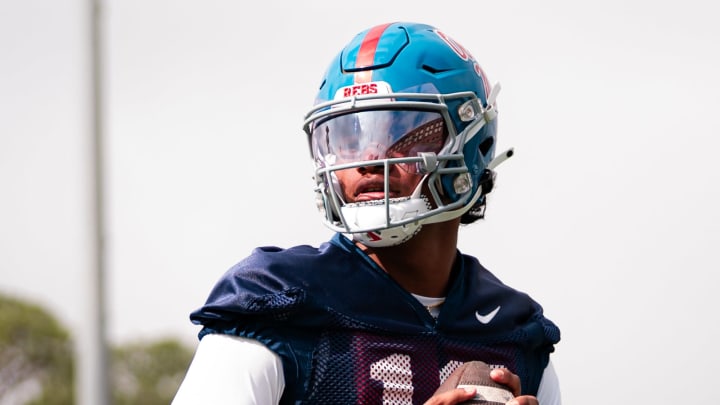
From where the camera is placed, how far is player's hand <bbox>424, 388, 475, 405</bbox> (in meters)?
2.65

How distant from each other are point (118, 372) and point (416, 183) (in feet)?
71.3

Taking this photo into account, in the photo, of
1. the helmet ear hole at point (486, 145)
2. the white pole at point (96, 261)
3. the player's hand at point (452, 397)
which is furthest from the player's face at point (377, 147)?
the white pole at point (96, 261)

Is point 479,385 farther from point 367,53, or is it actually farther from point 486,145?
point 367,53

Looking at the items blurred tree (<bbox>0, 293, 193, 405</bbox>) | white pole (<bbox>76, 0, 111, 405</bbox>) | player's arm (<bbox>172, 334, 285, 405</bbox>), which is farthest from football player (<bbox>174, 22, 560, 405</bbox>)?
blurred tree (<bbox>0, 293, 193, 405</bbox>)

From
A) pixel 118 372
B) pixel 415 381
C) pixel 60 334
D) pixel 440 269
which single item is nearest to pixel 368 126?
pixel 440 269

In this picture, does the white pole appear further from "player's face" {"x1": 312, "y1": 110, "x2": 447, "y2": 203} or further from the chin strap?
"player's face" {"x1": 312, "y1": 110, "x2": 447, "y2": 203}

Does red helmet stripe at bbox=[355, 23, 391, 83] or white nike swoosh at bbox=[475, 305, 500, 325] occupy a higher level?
red helmet stripe at bbox=[355, 23, 391, 83]

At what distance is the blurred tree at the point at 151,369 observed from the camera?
23.3 m

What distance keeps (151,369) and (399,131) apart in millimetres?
21373

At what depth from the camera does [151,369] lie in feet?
77.3

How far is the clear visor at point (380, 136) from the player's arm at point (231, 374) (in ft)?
1.89

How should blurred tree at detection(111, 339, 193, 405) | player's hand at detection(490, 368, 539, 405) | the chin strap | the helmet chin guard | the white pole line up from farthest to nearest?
blurred tree at detection(111, 339, 193, 405)
the white pole
the chin strap
the helmet chin guard
player's hand at detection(490, 368, 539, 405)

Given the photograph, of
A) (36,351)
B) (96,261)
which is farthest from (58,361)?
(96,261)

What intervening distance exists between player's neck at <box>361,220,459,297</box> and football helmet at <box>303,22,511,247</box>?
89mm
